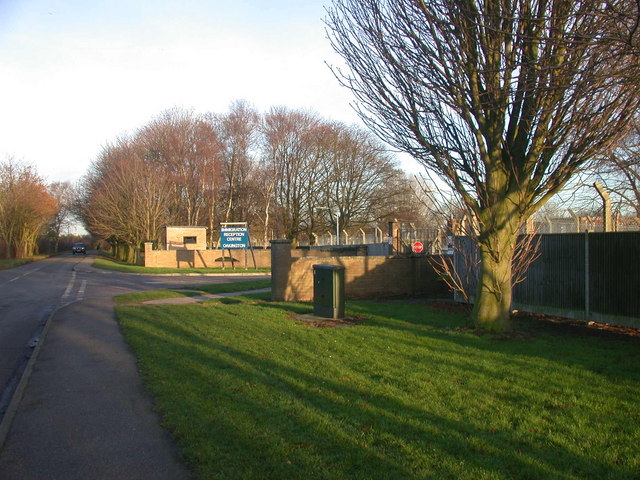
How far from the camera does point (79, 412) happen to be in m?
6.14

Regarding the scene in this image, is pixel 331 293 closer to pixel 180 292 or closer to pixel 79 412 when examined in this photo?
pixel 79 412

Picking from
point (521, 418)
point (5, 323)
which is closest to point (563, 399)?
point (521, 418)

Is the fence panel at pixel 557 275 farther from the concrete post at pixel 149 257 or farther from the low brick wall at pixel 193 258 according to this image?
the concrete post at pixel 149 257

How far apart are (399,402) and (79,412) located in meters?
3.58

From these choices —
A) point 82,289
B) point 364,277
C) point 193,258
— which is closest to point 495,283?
point 364,277

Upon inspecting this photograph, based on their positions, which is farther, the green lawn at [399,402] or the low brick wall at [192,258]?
the low brick wall at [192,258]

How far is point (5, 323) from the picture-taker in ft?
44.6

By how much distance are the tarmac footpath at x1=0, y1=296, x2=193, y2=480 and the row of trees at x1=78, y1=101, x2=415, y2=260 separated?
35.2 metres

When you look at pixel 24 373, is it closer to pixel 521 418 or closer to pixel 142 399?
pixel 142 399

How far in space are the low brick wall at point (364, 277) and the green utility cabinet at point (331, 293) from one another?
4063mm

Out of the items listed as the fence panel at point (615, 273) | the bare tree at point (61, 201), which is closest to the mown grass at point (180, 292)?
the fence panel at point (615, 273)

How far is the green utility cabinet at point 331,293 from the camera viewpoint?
1246 cm

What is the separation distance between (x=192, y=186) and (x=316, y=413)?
47.4 m

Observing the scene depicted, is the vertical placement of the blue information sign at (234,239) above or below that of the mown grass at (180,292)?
above
